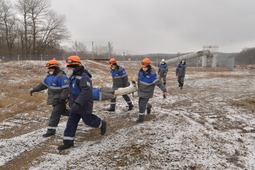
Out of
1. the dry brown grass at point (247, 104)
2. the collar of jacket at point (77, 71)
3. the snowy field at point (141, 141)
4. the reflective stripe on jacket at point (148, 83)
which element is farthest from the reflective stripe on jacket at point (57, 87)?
the dry brown grass at point (247, 104)

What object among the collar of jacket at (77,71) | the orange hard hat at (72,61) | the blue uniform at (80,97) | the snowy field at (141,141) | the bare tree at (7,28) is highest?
the bare tree at (7,28)

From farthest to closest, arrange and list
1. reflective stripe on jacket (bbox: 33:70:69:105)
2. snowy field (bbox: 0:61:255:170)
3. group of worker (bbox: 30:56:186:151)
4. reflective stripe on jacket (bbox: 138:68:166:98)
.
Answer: reflective stripe on jacket (bbox: 138:68:166:98)
reflective stripe on jacket (bbox: 33:70:69:105)
group of worker (bbox: 30:56:186:151)
snowy field (bbox: 0:61:255:170)

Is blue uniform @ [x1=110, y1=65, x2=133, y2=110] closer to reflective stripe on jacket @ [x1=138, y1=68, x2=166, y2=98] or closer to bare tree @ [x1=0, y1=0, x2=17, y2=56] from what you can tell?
reflective stripe on jacket @ [x1=138, y1=68, x2=166, y2=98]

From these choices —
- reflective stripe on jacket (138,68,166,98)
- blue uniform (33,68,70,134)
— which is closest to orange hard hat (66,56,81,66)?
blue uniform (33,68,70,134)

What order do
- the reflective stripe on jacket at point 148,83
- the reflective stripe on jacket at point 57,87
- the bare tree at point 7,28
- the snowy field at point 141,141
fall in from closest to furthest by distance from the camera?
the snowy field at point 141,141, the reflective stripe on jacket at point 57,87, the reflective stripe on jacket at point 148,83, the bare tree at point 7,28

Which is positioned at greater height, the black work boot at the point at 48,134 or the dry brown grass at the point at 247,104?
the dry brown grass at the point at 247,104

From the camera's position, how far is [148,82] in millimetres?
5121

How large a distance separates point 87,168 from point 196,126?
3.18 m

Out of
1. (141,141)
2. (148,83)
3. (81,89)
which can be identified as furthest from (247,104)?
(81,89)

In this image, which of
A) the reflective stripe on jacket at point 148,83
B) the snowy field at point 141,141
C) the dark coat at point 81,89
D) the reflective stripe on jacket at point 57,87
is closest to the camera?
the snowy field at point 141,141

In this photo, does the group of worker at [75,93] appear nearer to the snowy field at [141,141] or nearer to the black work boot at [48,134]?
the black work boot at [48,134]

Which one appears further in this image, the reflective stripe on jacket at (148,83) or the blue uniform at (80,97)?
the reflective stripe on jacket at (148,83)

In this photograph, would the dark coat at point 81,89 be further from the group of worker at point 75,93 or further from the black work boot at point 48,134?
the black work boot at point 48,134

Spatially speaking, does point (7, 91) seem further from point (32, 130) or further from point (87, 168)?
point (87, 168)
